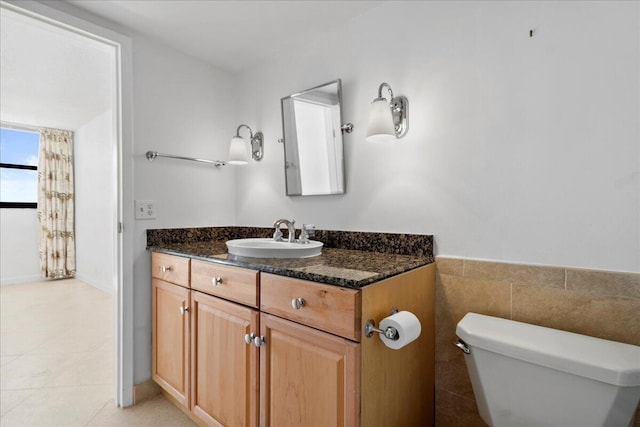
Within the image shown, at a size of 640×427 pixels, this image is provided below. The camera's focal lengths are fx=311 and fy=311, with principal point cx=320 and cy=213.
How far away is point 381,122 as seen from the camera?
1.33m

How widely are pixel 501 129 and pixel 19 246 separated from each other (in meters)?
5.80

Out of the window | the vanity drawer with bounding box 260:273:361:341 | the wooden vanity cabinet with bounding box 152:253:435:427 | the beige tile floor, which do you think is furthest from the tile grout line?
the window

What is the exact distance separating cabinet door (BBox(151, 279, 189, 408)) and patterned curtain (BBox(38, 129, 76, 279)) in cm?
391

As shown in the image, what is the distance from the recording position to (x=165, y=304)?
66.5 inches

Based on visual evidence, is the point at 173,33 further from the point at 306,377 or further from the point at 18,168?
the point at 18,168

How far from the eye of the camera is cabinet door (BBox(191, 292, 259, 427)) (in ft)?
4.00

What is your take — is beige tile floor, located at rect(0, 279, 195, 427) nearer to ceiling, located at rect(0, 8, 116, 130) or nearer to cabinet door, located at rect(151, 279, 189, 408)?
cabinet door, located at rect(151, 279, 189, 408)

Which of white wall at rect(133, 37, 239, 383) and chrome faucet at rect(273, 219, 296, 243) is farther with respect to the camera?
white wall at rect(133, 37, 239, 383)

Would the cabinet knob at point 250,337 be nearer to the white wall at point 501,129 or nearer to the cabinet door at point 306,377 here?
the cabinet door at point 306,377

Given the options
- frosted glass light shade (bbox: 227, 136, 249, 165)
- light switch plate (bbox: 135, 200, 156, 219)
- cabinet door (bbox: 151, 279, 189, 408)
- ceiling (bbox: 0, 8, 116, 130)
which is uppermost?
ceiling (bbox: 0, 8, 116, 130)

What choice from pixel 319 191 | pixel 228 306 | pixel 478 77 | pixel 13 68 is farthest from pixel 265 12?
pixel 13 68

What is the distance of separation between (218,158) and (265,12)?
984mm

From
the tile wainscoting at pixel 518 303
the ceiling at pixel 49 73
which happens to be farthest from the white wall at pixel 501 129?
the ceiling at pixel 49 73

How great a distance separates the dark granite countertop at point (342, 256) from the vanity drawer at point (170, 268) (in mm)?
41
